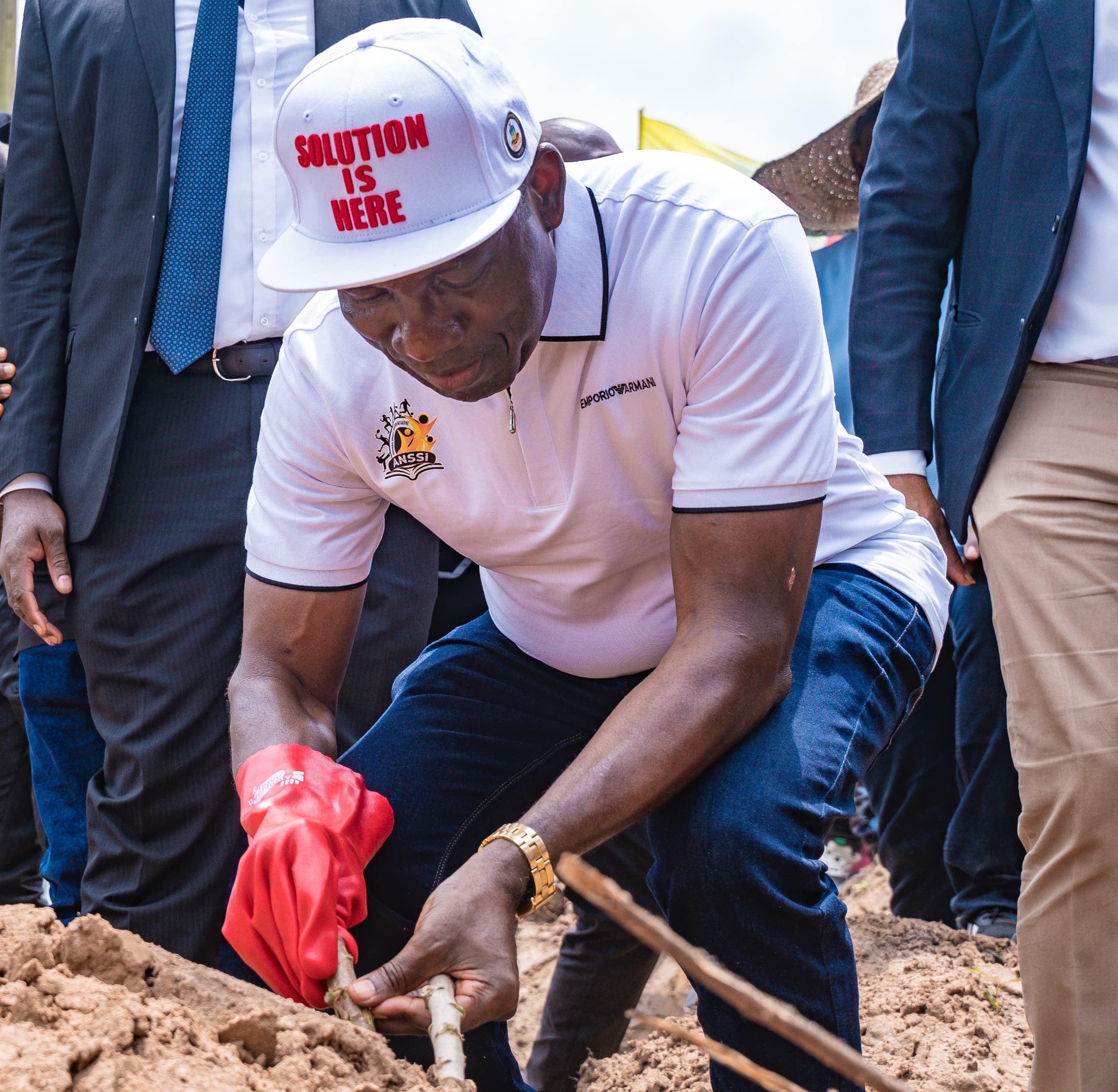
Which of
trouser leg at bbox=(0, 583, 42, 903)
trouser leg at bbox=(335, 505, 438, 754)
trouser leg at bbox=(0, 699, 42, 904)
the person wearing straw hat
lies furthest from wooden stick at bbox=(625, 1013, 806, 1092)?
trouser leg at bbox=(0, 699, 42, 904)

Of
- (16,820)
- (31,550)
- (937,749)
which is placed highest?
(31,550)

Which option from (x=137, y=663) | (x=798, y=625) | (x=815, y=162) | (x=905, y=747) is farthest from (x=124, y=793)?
(x=815, y=162)

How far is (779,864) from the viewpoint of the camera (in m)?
1.75

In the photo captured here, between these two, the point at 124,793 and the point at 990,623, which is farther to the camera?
the point at 990,623

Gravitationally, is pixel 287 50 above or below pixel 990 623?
above

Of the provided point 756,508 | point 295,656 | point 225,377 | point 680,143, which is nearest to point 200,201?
point 225,377

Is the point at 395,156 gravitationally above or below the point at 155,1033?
above

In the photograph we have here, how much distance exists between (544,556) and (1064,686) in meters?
0.88

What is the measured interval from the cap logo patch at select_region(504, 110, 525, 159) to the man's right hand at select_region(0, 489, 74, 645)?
5.04ft

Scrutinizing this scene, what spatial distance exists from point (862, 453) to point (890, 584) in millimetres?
296

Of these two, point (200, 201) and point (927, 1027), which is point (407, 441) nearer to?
point (200, 201)

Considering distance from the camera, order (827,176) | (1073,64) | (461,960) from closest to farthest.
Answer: (461,960)
(1073,64)
(827,176)

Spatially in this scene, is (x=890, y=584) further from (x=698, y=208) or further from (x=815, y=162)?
(x=815, y=162)

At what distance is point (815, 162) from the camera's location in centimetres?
408
